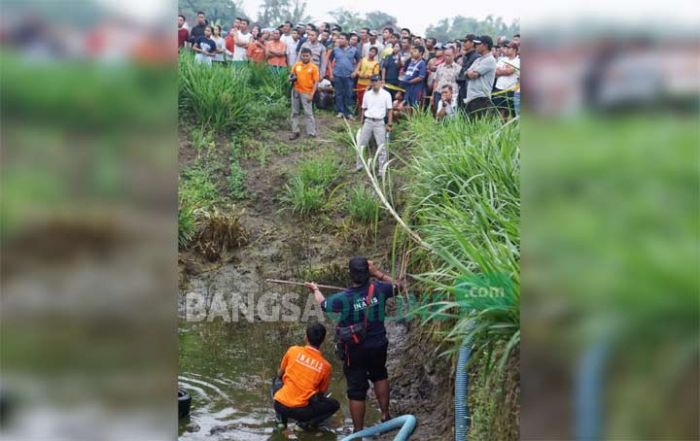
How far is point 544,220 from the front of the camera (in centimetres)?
142

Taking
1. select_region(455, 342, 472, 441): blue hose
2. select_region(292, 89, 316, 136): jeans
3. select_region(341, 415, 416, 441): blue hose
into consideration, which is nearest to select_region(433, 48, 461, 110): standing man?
select_region(292, 89, 316, 136): jeans

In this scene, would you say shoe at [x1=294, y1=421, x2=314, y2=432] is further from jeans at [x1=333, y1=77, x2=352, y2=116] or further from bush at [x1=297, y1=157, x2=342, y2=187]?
jeans at [x1=333, y1=77, x2=352, y2=116]

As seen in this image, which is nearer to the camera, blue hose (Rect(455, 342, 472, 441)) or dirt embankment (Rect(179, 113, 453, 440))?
blue hose (Rect(455, 342, 472, 441))

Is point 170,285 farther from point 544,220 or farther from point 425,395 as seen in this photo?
point 425,395

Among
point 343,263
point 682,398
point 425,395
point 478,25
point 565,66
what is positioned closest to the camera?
point 682,398

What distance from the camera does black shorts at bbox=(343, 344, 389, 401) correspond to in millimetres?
6297

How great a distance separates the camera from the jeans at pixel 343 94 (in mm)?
11609

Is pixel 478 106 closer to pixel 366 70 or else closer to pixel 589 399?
pixel 366 70

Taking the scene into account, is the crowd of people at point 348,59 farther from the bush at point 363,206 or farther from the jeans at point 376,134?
the bush at point 363,206

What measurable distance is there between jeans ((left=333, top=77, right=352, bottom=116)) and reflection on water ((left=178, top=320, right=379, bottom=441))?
3.60m

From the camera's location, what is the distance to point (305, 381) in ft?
20.4

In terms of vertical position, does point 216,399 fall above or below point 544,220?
below

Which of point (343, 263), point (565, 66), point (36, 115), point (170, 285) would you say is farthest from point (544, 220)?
point (343, 263)

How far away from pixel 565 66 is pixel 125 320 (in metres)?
0.86
